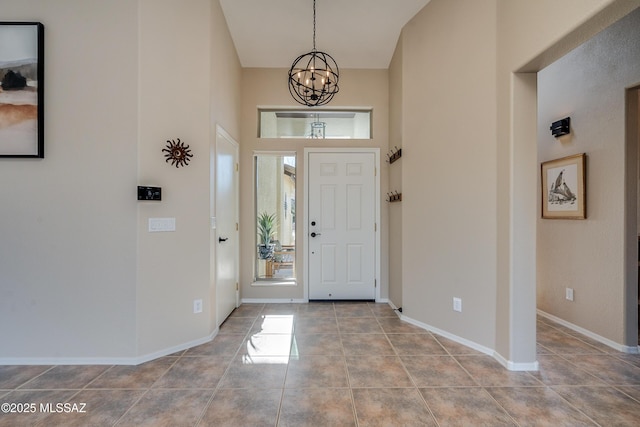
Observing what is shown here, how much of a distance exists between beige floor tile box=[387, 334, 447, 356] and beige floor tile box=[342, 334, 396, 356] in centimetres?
8

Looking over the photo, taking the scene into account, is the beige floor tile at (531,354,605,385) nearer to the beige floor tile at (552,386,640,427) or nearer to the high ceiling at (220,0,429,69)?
the beige floor tile at (552,386,640,427)

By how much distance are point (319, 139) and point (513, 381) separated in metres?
3.33

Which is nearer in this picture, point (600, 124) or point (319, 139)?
point (600, 124)

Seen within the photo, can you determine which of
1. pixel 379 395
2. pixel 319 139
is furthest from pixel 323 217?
pixel 379 395

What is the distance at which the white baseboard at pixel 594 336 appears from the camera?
8.09 feet

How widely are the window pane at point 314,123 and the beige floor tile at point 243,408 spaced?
3.19 m

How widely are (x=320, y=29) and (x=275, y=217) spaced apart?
248 cm

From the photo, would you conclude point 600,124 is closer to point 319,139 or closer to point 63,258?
point 319,139

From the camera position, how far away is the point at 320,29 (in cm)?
339

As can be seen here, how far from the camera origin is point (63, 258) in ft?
7.55

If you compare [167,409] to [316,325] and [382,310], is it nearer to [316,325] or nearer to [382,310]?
[316,325]

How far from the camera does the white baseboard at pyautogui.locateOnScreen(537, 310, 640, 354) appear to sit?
8.09 feet

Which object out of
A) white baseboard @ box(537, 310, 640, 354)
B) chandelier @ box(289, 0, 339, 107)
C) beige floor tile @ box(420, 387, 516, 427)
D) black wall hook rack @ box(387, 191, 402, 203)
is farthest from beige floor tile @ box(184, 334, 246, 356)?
white baseboard @ box(537, 310, 640, 354)

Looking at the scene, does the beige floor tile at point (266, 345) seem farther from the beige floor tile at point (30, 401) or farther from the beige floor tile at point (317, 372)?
the beige floor tile at point (30, 401)
